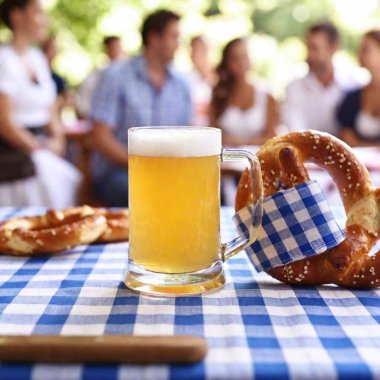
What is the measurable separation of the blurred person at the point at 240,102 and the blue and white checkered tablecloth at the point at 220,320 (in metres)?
2.84

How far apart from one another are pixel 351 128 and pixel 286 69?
6.06 meters

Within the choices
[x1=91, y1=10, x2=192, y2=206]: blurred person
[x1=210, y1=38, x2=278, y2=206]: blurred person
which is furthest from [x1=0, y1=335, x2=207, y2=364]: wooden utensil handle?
[x1=210, y1=38, x2=278, y2=206]: blurred person

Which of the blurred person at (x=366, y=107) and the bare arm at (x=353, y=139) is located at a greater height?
the blurred person at (x=366, y=107)

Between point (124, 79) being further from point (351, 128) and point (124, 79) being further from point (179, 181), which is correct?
point (179, 181)

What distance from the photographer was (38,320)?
0.64 meters

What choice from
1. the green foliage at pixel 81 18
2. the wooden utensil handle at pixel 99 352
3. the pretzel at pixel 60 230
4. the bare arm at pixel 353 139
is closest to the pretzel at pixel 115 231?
the pretzel at pixel 60 230

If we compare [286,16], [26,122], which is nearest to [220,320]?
[26,122]

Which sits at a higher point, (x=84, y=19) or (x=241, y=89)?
(x=84, y=19)

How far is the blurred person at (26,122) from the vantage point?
2.80 m

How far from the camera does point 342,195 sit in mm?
820

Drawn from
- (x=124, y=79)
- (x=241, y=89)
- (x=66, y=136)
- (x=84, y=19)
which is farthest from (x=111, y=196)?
(x=84, y=19)

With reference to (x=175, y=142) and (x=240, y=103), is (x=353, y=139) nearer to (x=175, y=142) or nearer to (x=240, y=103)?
(x=240, y=103)

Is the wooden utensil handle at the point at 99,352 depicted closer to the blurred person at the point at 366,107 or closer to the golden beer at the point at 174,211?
the golden beer at the point at 174,211

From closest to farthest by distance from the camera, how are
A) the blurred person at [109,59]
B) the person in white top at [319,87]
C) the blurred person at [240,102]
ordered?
1. the blurred person at [240,102]
2. the person in white top at [319,87]
3. the blurred person at [109,59]
